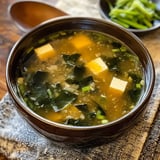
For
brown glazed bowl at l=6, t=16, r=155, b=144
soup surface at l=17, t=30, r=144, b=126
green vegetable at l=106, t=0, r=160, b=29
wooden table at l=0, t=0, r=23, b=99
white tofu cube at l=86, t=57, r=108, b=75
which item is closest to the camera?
brown glazed bowl at l=6, t=16, r=155, b=144

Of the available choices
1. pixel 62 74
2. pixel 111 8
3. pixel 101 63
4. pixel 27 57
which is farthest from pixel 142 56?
pixel 111 8

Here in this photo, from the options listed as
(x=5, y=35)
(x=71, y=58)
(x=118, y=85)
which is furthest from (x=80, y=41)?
(x=5, y=35)

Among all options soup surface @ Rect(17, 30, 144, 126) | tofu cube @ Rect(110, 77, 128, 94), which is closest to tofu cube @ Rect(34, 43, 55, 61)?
soup surface @ Rect(17, 30, 144, 126)

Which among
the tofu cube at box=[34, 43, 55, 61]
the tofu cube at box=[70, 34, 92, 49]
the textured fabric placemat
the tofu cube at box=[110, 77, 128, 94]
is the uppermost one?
the tofu cube at box=[110, 77, 128, 94]

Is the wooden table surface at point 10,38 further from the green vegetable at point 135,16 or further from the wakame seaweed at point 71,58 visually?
the wakame seaweed at point 71,58

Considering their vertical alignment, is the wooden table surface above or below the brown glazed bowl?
below

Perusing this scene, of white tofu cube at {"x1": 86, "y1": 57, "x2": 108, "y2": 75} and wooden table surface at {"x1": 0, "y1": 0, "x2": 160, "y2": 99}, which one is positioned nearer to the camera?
white tofu cube at {"x1": 86, "y1": 57, "x2": 108, "y2": 75}

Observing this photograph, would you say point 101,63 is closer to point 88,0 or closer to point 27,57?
point 27,57

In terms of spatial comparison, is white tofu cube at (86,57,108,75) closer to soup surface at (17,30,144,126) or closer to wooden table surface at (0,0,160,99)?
soup surface at (17,30,144,126)
